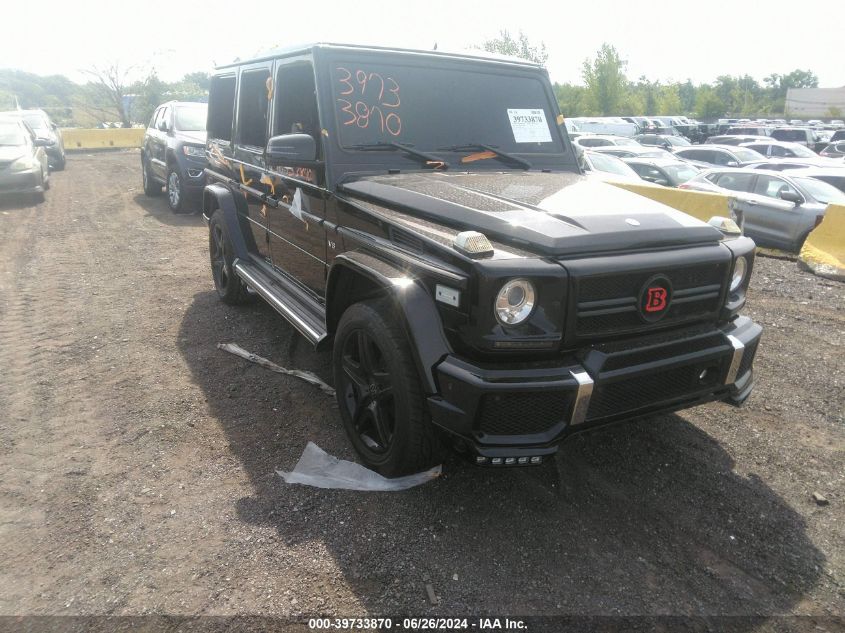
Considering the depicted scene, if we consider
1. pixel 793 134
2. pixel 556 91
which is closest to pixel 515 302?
pixel 793 134

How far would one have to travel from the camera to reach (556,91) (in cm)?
4650

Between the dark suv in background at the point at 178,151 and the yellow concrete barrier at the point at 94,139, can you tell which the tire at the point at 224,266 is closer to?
the dark suv in background at the point at 178,151

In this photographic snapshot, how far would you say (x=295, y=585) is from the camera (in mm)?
2602

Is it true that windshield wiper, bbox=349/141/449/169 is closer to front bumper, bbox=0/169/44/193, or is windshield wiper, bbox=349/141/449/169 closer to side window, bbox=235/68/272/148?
side window, bbox=235/68/272/148

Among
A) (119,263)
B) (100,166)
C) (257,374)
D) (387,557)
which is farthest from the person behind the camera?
(100,166)

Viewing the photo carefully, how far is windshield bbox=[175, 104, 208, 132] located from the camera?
1153 cm

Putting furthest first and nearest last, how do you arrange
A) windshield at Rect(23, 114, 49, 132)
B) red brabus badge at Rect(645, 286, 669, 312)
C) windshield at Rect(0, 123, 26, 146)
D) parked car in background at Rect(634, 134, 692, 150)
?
parked car in background at Rect(634, 134, 692, 150)
windshield at Rect(23, 114, 49, 132)
windshield at Rect(0, 123, 26, 146)
red brabus badge at Rect(645, 286, 669, 312)

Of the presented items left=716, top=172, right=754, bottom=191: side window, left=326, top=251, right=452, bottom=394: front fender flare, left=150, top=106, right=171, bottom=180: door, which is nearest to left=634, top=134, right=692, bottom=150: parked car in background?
left=716, top=172, right=754, bottom=191: side window

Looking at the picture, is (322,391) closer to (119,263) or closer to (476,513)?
(476,513)

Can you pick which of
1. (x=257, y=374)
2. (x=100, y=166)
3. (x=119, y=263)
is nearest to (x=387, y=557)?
(x=257, y=374)

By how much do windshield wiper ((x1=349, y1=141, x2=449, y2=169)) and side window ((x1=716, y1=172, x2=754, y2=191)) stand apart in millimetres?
8883

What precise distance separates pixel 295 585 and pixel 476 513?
0.93m

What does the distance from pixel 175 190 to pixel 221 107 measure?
237 inches

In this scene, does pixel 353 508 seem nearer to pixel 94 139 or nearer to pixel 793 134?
pixel 94 139
